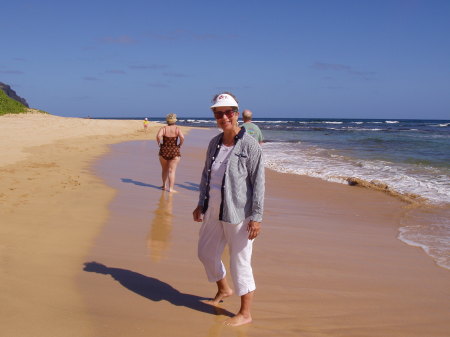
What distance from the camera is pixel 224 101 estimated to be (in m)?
3.13

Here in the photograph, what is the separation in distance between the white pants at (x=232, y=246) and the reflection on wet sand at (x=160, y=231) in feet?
3.83

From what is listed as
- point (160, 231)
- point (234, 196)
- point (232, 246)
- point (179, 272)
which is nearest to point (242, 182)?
point (234, 196)

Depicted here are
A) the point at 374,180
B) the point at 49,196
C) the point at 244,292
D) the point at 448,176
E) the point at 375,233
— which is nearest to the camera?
the point at 244,292

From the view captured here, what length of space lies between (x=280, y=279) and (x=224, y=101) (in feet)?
5.81

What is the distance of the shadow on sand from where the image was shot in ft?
11.2

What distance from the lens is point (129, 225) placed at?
5512mm

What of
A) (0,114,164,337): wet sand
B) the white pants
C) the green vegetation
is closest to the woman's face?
the white pants

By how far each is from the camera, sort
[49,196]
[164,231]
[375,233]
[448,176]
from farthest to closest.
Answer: [448,176] < [49,196] < [375,233] < [164,231]

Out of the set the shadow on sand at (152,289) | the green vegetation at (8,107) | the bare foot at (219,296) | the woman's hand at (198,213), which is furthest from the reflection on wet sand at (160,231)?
the green vegetation at (8,107)

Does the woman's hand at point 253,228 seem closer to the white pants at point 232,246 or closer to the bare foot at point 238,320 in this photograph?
the white pants at point 232,246

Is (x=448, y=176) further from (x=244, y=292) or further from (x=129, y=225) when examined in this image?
(x=244, y=292)

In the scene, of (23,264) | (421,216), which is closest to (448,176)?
(421,216)

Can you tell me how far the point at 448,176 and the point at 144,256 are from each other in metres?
9.35

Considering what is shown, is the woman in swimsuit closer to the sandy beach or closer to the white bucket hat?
the sandy beach
